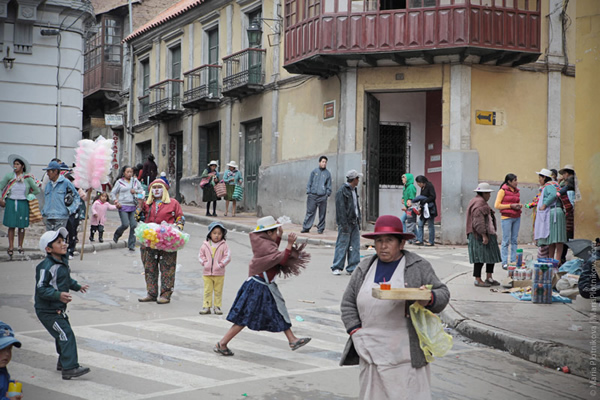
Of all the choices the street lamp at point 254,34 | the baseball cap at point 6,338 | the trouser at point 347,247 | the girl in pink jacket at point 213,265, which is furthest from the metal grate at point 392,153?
the baseball cap at point 6,338

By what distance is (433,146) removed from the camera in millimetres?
21734

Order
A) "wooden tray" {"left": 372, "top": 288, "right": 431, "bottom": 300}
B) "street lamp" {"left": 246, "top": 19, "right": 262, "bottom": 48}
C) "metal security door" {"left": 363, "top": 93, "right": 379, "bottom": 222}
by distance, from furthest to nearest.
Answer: "street lamp" {"left": 246, "top": 19, "right": 262, "bottom": 48}, "metal security door" {"left": 363, "top": 93, "right": 379, "bottom": 222}, "wooden tray" {"left": 372, "top": 288, "right": 431, "bottom": 300}

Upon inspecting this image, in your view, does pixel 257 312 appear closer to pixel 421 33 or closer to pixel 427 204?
pixel 427 204

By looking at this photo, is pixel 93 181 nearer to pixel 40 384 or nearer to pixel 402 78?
pixel 40 384

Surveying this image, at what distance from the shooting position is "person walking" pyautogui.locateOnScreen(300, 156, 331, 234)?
19.3m

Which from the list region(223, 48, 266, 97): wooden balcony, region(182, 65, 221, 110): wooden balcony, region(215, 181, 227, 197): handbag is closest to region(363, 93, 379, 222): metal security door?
region(215, 181, 227, 197): handbag

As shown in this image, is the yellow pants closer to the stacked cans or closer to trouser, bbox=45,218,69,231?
the stacked cans

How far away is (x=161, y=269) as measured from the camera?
10820 millimetres

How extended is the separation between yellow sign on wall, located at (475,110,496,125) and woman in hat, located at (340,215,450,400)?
1522 cm

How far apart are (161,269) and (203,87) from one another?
17.5 meters

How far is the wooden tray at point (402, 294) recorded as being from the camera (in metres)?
4.51

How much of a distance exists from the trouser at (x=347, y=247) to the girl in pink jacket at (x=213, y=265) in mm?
3703

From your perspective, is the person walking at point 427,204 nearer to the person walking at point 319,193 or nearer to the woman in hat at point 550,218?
the person walking at point 319,193

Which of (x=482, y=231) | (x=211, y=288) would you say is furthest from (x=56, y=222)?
(x=482, y=231)
